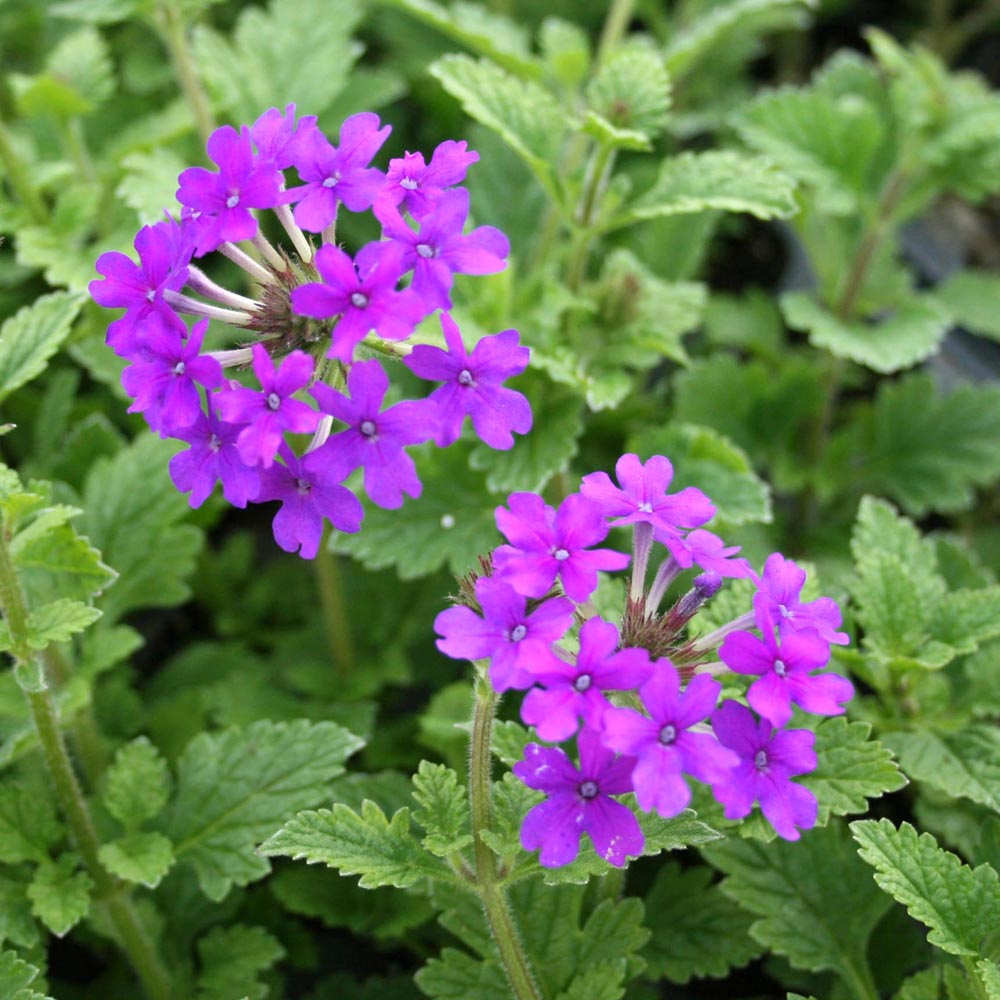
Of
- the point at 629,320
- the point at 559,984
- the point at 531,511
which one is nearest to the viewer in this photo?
the point at 531,511

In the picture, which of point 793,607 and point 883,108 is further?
point 883,108

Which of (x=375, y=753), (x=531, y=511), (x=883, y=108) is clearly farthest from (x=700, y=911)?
(x=883, y=108)

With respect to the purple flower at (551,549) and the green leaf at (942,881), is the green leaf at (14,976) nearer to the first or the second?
the purple flower at (551,549)

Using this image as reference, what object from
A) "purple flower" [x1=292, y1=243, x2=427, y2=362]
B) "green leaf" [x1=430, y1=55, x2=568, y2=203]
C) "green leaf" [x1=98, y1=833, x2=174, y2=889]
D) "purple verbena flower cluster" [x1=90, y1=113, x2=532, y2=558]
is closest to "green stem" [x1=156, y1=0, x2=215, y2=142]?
"green leaf" [x1=430, y1=55, x2=568, y2=203]

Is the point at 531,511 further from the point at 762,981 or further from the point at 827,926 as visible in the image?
the point at 762,981

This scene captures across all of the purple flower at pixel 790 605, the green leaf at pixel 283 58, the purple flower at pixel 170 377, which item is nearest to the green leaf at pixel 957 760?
the purple flower at pixel 790 605

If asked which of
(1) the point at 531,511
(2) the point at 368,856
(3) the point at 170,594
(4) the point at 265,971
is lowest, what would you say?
(4) the point at 265,971

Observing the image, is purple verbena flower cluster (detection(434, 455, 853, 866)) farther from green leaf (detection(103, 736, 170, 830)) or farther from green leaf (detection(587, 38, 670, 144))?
green leaf (detection(587, 38, 670, 144))
